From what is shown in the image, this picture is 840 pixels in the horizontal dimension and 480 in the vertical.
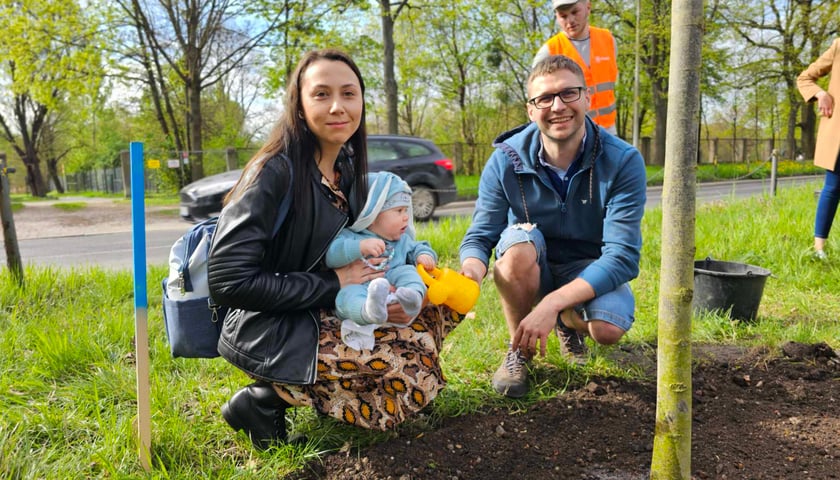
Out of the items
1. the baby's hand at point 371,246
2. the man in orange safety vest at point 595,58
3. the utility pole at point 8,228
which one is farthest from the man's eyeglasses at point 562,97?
the utility pole at point 8,228

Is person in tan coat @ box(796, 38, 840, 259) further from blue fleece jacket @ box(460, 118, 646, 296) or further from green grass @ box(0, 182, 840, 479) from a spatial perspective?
blue fleece jacket @ box(460, 118, 646, 296)

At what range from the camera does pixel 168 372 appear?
260 centimetres

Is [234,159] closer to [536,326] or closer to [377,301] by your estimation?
[536,326]

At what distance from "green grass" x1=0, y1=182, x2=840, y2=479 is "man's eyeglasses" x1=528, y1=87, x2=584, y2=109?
1.20 metres

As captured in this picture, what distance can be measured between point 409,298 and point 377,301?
14cm

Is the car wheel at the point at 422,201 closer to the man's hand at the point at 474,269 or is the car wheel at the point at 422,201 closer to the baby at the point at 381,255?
the man's hand at the point at 474,269

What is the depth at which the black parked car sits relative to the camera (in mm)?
9227

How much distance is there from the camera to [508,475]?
1.76m

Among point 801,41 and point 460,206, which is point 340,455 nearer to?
point 460,206

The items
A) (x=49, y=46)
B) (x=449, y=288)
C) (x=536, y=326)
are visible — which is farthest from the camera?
(x=49, y=46)

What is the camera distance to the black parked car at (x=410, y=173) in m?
9.23

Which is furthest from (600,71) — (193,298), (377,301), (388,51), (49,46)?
(49,46)

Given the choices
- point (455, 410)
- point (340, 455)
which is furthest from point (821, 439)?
point (340, 455)

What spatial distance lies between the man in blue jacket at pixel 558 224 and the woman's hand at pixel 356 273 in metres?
Answer: 0.55
